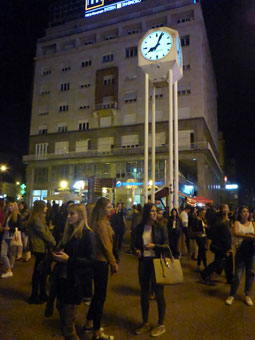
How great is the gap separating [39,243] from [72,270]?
248cm

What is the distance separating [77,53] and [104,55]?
15.4 feet

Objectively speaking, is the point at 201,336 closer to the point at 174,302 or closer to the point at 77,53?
the point at 174,302

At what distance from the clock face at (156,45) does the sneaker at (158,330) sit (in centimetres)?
1637

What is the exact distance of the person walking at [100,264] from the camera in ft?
12.0

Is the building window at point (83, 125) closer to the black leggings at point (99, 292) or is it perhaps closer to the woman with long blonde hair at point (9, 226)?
the woman with long blonde hair at point (9, 226)

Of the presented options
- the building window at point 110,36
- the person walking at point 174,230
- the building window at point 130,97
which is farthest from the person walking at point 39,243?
the building window at point 110,36

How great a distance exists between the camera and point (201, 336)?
12.7 feet

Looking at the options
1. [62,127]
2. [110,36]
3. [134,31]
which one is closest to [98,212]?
[62,127]

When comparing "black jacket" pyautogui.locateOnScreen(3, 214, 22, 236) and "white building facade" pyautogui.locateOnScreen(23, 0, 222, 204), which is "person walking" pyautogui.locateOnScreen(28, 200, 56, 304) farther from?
"white building facade" pyautogui.locateOnScreen(23, 0, 222, 204)

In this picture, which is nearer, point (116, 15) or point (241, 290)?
point (241, 290)

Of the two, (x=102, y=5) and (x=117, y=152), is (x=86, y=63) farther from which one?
(x=117, y=152)

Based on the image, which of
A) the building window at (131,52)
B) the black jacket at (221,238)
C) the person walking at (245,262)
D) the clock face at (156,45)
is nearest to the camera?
the person walking at (245,262)

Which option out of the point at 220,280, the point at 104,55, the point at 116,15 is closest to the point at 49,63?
the point at 104,55

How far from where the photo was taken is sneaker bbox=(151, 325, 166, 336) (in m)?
3.83
